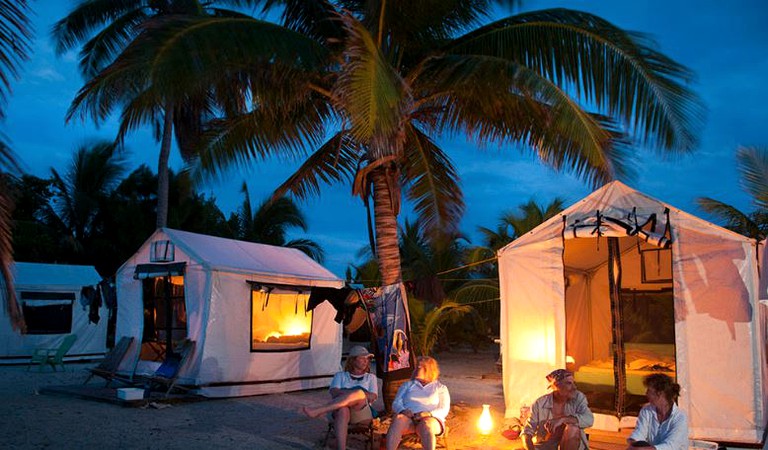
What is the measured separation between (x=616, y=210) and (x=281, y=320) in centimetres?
629

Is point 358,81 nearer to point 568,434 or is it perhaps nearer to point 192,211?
point 568,434

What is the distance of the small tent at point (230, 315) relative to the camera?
951 cm

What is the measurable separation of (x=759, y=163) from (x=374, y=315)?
33.3 ft

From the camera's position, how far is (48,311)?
14477 mm

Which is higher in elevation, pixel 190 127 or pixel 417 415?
pixel 190 127

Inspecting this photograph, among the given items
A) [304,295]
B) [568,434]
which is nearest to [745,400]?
[568,434]

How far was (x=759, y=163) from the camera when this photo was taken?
1356 cm

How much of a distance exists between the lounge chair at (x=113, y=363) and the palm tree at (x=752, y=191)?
11.3m

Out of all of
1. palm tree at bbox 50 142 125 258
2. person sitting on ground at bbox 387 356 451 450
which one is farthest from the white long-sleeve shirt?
palm tree at bbox 50 142 125 258

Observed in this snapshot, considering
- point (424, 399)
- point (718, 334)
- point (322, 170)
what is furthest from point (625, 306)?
point (424, 399)

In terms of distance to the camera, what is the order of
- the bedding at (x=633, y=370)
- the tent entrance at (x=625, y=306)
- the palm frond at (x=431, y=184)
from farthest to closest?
the palm frond at (x=431, y=184)
the tent entrance at (x=625, y=306)
the bedding at (x=633, y=370)

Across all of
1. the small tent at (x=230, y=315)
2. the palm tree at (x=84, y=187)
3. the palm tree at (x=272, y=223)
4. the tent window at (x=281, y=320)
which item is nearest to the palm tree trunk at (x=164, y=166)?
the small tent at (x=230, y=315)

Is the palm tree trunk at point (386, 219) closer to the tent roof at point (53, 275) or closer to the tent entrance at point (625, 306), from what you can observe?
the tent entrance at point (625, 306)

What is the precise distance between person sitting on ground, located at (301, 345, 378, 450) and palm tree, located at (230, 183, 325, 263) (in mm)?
14411
